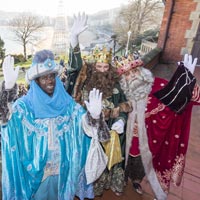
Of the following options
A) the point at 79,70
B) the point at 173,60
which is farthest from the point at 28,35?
the point at 173,60

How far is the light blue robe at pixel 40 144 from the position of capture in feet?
4.74

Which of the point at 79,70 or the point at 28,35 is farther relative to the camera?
the point at 28,35

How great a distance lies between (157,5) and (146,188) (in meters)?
9.83

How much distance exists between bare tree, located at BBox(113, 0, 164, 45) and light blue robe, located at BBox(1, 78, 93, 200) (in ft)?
29.8

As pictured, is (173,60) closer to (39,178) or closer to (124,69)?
(124,69)

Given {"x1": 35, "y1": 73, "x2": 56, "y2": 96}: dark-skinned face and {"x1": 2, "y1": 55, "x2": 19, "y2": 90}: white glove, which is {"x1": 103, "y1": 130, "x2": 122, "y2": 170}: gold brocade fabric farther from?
{"x1": 2, "y1": 55, "x2": 19, "y2": 90}: white glove

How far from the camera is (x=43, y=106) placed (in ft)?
4.67

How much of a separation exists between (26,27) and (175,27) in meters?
4.18

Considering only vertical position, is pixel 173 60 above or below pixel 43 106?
below

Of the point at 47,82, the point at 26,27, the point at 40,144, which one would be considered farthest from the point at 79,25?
the point at 26,27

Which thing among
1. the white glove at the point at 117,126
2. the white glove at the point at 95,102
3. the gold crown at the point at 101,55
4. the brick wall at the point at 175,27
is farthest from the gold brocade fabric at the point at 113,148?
the brick wall at the point at 175,27

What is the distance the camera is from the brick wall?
5594 mm

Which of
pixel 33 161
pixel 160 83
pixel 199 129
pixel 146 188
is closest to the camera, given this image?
pixel 33 161

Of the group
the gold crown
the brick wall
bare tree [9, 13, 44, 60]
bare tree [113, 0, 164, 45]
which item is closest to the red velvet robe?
the gold crown
